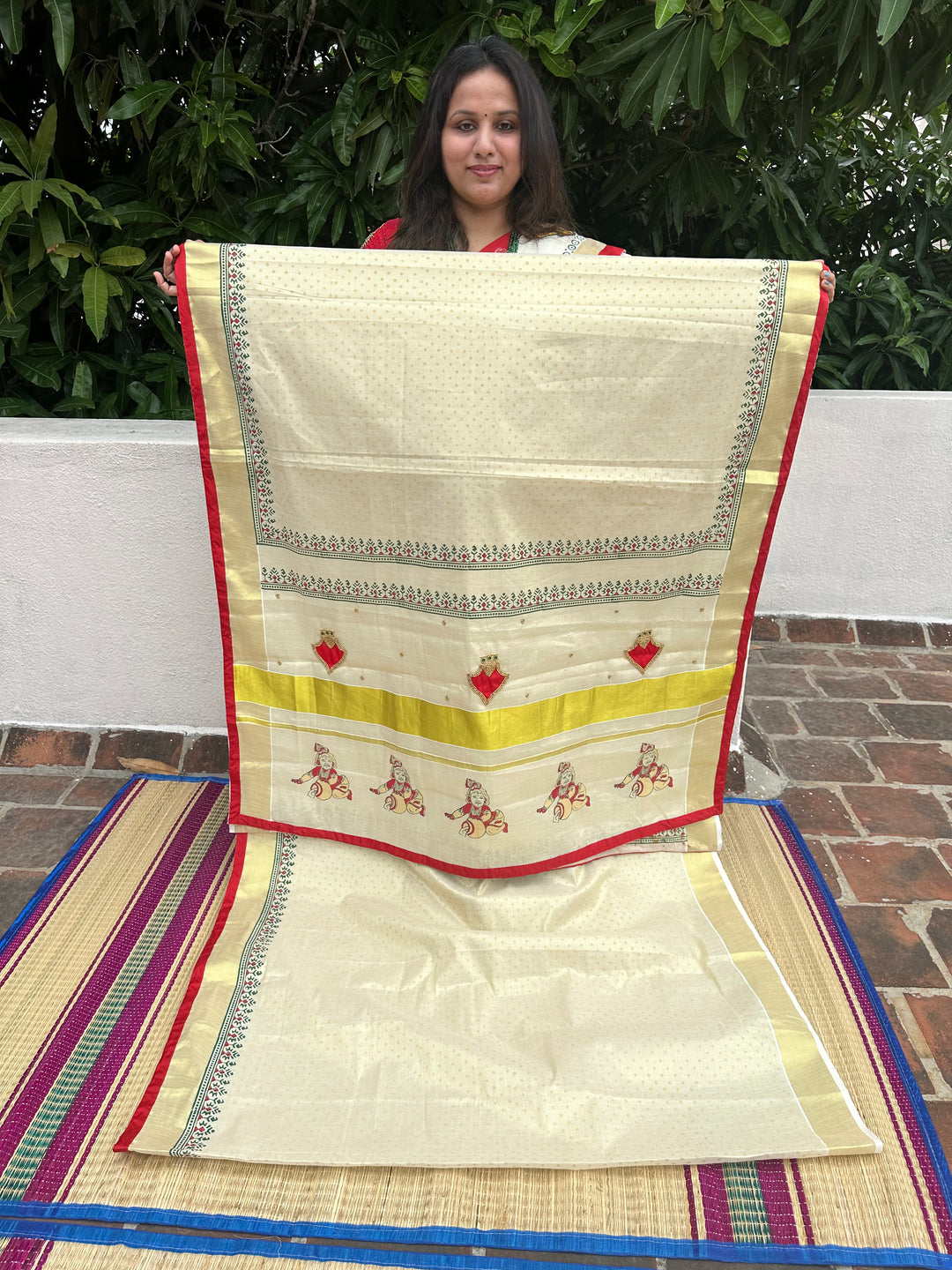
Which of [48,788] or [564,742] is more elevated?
[564,742]

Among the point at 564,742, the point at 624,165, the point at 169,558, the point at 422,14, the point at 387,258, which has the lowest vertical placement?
the point at 564,742

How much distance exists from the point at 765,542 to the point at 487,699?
0.61 meters

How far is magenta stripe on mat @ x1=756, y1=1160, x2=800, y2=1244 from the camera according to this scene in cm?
132

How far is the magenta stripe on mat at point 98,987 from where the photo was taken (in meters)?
1.47

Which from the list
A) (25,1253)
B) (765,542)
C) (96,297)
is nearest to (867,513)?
(765,542)

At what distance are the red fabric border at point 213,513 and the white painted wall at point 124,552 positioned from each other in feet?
1.70

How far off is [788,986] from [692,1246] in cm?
51

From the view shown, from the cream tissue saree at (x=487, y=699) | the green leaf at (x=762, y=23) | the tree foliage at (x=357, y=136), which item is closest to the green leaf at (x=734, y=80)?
the tree foliage at (x=357, y=136)

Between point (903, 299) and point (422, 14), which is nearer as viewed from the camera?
point (422, 14)

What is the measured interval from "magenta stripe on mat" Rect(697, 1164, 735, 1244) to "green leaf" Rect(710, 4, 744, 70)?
2.02 metres

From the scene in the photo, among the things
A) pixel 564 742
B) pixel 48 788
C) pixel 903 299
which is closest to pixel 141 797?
pixel 48 788

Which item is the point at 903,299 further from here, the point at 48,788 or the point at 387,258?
the point at 48,788

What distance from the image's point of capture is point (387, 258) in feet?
5.20

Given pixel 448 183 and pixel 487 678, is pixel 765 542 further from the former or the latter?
pixel 448 183
